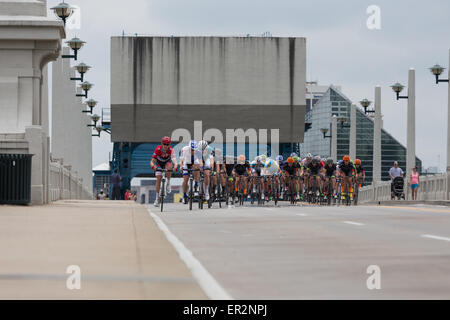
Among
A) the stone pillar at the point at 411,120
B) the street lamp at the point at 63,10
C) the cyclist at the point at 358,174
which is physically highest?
the street lamp at the point at 63,10

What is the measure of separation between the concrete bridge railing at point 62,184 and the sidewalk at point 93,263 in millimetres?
15945

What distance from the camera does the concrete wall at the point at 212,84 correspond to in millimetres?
71312

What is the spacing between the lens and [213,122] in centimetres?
7181

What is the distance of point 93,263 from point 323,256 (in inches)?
91.2

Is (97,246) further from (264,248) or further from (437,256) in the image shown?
(437,256)

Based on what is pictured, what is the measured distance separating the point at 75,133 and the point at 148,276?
4914cm

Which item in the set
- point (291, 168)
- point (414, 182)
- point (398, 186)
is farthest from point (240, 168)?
point (398, 186)

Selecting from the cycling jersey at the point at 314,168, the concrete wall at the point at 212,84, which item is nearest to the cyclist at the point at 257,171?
the cycling jersey at the point at 314,168

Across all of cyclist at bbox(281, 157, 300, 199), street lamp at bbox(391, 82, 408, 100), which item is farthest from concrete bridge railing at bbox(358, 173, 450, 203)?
cyclist at bbox(281, 157, 300, 199)

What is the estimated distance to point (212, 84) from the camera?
71688 mm

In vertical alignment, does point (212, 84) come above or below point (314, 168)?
above

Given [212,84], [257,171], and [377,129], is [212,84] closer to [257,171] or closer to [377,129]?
[377,129]

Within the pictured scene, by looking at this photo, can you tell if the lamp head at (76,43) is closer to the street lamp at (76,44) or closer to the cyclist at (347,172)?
the street lamp at (76,44)
